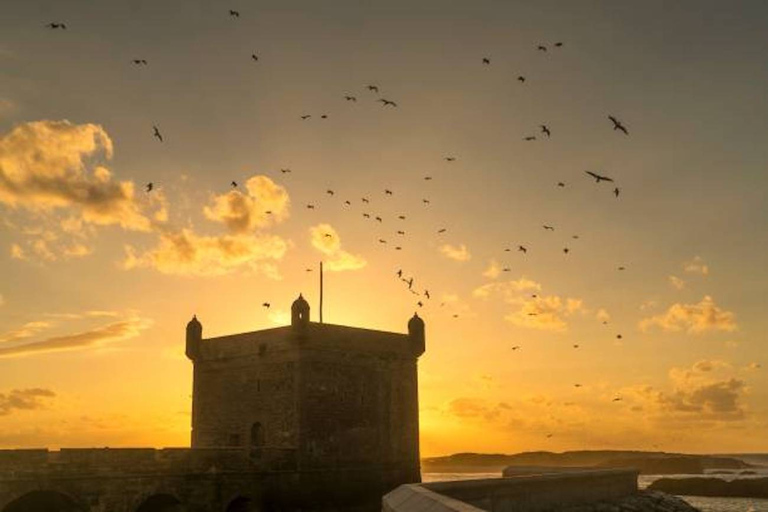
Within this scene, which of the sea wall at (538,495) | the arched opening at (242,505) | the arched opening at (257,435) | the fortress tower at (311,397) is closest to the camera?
the sea wall at (538,495)

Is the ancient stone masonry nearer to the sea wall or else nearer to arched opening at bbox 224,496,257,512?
arched opening at bbox 224,496,257,512

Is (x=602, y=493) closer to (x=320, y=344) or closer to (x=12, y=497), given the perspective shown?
(x=320, y=344)

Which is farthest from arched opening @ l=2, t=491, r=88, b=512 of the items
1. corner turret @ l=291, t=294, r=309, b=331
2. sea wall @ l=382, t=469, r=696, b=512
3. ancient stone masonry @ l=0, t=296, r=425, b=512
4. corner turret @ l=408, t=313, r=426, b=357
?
corner turret @ l=408, t=313, r=426, b=357

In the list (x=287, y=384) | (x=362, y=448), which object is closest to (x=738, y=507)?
(x=362, y=448)

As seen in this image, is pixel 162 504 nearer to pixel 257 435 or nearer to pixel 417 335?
pixel 257 435

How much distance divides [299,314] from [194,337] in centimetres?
698

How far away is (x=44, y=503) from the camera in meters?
26.2

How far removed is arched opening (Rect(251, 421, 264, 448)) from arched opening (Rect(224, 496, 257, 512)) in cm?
359

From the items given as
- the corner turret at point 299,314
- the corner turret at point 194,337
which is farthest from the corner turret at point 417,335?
the corner turret at point 194,337

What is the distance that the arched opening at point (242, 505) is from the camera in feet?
97.4

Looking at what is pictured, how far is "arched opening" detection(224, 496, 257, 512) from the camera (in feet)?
97.4

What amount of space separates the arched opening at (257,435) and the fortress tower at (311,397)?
0.04m

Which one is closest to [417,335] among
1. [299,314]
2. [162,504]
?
[299,314]

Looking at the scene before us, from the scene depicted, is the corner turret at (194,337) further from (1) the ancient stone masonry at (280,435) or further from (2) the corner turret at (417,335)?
(2) the corner turret at (417,335)
